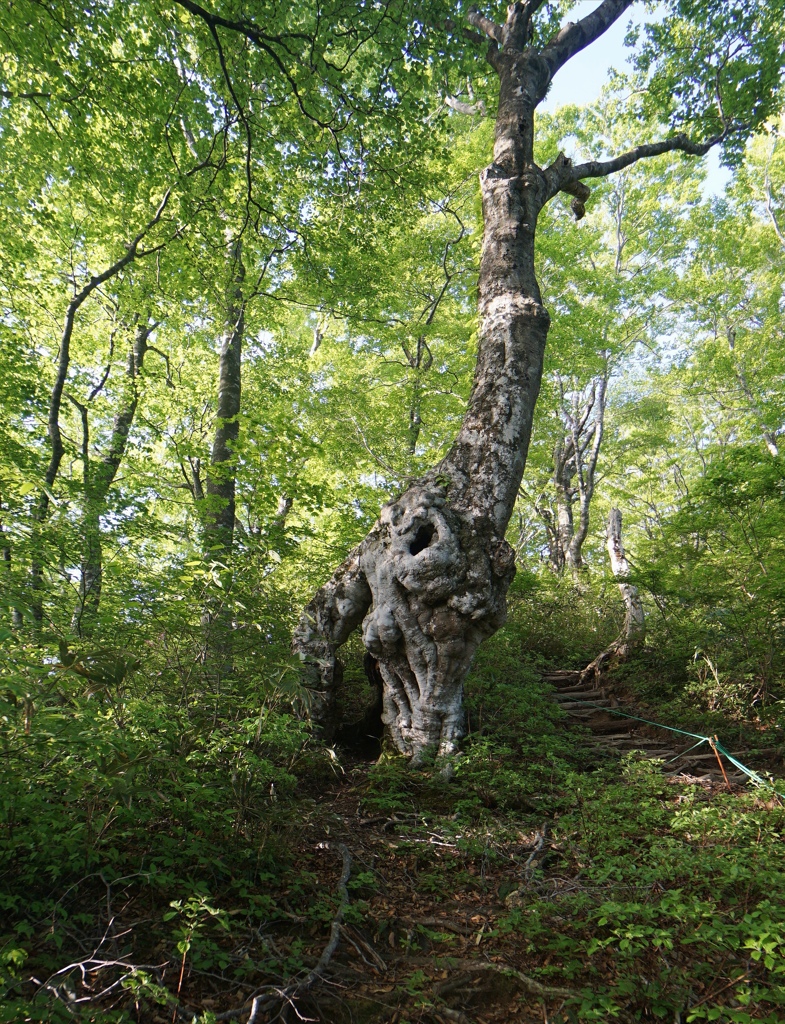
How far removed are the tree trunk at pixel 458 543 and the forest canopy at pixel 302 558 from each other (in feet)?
0.11

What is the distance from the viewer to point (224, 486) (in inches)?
321

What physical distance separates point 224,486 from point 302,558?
5.46ft

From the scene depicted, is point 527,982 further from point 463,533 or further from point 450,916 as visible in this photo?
point 463,533

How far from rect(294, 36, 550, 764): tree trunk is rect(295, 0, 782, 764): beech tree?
13 mm

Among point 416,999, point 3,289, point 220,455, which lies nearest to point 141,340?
point 3,289

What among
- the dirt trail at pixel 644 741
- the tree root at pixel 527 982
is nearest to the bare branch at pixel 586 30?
the dirt trail at pixel 644 741

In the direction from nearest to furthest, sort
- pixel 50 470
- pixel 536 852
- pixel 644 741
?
pixel 536 852 < pixel 644 741 < pixel 50 470

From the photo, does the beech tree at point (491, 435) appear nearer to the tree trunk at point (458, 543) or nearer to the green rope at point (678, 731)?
the tree trunk at point (458, 543)

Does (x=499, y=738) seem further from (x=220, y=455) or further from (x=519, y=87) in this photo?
(x=519, y=87)

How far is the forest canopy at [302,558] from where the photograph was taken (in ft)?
7.30

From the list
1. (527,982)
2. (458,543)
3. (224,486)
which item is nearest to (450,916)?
(527,982)

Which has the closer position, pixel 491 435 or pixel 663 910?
pixel 663 910

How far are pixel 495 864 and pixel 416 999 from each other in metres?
1.37

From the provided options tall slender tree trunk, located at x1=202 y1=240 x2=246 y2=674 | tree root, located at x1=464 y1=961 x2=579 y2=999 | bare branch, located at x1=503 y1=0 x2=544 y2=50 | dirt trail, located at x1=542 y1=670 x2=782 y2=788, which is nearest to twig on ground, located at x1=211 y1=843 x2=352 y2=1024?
tree root, located at x1=464 y1=961 x2=579 y2=999
